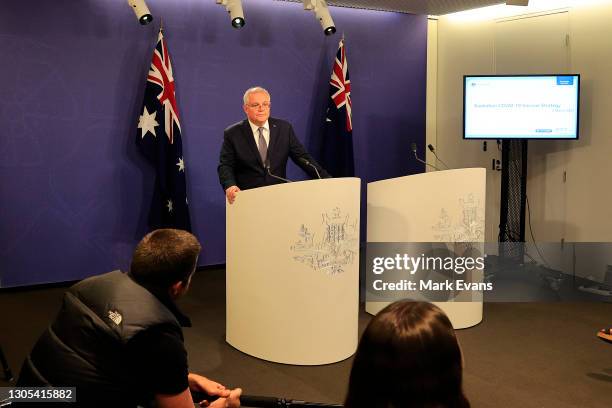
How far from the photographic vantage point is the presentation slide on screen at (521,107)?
5.39m

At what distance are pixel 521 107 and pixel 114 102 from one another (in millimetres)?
3396

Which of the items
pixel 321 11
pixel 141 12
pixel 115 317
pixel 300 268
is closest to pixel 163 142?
pixel 141 12

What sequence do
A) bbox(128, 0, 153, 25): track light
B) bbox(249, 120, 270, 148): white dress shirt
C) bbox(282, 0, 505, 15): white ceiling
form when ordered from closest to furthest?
bbox(249, 120, 270, 148): white dress shirt < bbox(128, 0, 153, 25): track light < bbox(282, 0, 505, 15): white ceiling

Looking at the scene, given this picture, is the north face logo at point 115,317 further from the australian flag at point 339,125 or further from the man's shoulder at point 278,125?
the australian flag at point 339,125

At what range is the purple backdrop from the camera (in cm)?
503

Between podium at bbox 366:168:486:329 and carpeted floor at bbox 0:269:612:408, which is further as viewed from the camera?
podium at bbox 366:168:486:329

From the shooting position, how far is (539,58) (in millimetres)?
5898

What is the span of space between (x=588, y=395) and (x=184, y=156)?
3810mm

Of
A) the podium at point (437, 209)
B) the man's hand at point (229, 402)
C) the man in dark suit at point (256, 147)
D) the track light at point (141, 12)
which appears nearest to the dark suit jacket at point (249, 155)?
the man in dark suit at point (256, 147)

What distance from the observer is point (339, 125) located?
20.6 feet

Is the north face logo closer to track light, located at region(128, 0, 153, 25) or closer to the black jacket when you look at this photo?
the black jacket

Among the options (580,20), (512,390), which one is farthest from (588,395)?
(580,20)

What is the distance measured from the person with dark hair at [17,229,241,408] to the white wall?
187 inches

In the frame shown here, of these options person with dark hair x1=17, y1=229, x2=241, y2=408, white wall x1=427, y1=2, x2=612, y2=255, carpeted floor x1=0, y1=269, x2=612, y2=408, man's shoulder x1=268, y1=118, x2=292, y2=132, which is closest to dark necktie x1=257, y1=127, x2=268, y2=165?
man's shoulder x1=268, y1=118, x2=292, y2=132
